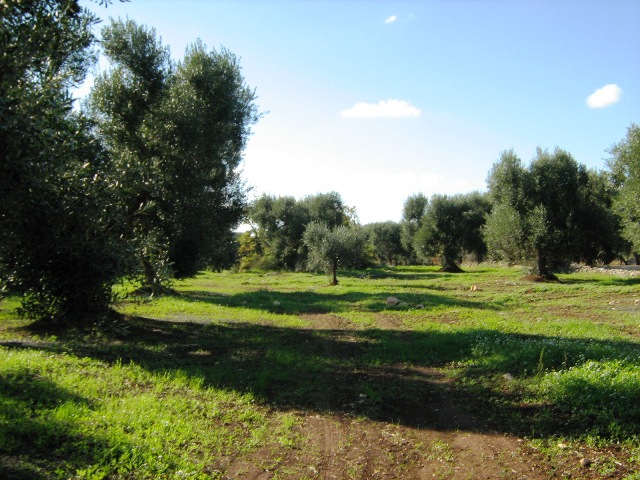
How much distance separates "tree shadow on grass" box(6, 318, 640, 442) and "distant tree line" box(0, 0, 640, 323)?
2449mm

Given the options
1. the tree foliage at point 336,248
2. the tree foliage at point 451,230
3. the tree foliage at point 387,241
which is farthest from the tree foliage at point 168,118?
the tree foliage at point 387,241

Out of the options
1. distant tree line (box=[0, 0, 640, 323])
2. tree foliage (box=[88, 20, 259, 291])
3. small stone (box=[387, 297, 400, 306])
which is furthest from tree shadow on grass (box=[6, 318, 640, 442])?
small stone (box=[387, 297, 400, 306])

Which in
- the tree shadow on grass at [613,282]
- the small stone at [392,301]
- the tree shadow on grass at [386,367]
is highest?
the tree shadow on grass at [613,282]

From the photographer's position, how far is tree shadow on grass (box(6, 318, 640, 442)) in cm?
743

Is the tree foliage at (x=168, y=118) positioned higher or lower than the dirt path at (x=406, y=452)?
higher

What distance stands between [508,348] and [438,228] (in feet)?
151

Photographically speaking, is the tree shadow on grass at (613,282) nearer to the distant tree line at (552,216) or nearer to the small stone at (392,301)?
the distant tree line at (552,216)

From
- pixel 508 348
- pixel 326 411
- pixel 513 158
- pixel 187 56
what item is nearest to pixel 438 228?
pixel 513 158

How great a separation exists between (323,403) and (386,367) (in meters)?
2.84

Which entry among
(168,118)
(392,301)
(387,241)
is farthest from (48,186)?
(387,241)

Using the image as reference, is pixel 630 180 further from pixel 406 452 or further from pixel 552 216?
pixel 406 452

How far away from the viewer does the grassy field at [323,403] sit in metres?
5.52

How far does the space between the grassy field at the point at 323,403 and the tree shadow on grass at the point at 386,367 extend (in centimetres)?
4

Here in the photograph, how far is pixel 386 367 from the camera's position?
10.5 metres
